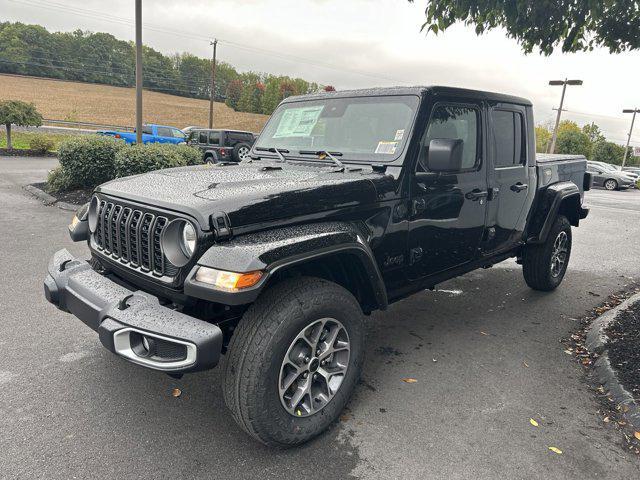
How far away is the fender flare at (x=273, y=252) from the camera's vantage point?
83.4 inches

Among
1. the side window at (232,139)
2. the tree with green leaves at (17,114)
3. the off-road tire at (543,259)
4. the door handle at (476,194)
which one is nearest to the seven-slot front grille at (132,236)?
the door handle at (476,194)

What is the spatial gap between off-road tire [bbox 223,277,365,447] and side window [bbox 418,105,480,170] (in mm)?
1255

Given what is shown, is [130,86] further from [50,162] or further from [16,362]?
[16,362]

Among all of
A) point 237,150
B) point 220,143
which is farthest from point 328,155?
point 220,143

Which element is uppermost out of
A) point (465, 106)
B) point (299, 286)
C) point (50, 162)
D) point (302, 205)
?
point (465, 106)

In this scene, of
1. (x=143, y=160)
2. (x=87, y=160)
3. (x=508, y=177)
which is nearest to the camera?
(x=508, y=177)

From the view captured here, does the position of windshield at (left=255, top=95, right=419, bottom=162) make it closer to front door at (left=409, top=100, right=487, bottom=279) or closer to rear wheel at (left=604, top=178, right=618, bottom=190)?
front door at (left=409, top=100, right=487, bottom=279)

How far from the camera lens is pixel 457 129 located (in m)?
3.46

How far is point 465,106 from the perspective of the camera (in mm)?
3510

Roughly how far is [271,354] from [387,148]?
1613 mm

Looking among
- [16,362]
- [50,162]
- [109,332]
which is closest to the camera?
[109,332]

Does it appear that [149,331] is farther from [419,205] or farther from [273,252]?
[419,205]

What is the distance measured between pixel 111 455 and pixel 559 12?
4308 mm

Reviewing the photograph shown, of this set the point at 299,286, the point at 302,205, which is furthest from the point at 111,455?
the point at 302,205
